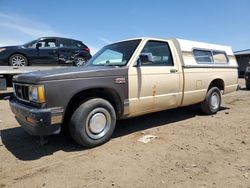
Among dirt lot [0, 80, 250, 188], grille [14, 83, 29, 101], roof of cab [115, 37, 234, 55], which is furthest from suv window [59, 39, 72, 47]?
grille [14, 83, 29, 101]

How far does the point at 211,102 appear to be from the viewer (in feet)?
24.0

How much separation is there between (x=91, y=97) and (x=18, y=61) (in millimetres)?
7530

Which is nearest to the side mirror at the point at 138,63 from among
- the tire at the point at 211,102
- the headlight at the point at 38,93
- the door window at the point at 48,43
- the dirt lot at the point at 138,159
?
the dirt lot at the point at 138,159

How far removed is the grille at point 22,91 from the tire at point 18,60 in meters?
6.59

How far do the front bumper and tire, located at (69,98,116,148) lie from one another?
0.30 metres

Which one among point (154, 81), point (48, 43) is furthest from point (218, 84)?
point (48, 43)

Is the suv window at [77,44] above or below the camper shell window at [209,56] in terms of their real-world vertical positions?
above

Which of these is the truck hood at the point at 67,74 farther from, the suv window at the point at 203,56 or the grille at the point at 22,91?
the suv window at the point at 203,56

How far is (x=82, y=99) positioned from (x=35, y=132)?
3.24 ft

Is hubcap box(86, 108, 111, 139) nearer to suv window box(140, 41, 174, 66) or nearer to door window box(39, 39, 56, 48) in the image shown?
suv window box(140, 41, 174, 66)

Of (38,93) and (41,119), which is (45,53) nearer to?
(38,93)

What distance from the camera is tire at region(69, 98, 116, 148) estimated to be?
4.45 meters

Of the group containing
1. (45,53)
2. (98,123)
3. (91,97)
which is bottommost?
(98,123)

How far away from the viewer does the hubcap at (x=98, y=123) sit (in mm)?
4625
